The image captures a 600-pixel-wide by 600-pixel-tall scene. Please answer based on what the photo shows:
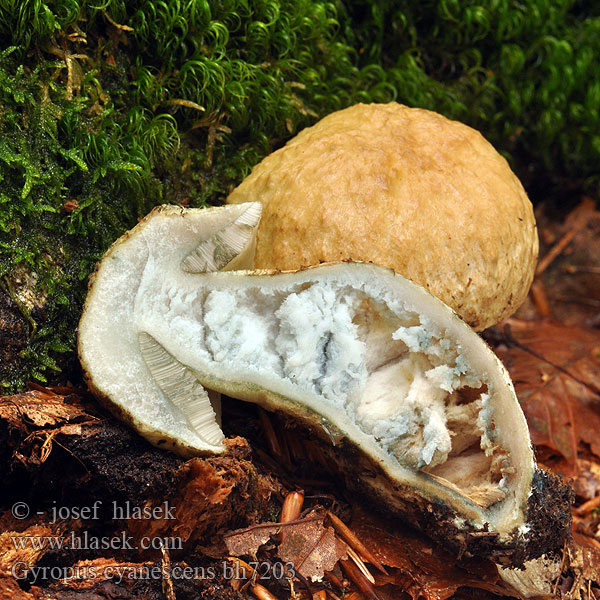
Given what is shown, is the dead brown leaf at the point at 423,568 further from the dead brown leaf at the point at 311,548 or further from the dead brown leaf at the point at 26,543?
the dead brown leaf at the point at 26,543

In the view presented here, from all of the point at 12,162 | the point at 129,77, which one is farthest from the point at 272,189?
the point at 12,162

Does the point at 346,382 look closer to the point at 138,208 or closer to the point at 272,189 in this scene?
the point at 272,189

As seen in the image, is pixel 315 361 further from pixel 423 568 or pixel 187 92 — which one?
pixel 187 92

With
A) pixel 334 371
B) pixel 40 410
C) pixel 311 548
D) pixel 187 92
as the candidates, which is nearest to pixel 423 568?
pixel 311 548

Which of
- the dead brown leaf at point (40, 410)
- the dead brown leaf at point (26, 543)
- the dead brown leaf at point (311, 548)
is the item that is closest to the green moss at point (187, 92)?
the dead brown leaf at point (40, 410)

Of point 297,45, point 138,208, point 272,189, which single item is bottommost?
point 138,208

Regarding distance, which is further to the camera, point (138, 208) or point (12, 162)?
point (138, 208)

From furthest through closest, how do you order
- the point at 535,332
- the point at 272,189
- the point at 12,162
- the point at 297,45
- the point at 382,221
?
the point at 535,332
the point at 297,45
the point at 272,189
the point at 382,221
the point at 12,162

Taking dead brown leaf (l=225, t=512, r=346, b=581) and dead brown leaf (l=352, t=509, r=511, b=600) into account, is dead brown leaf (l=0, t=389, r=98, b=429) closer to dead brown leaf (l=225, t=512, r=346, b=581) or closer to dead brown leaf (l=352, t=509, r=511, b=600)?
dead brown leaf (l=225, t=512, r=346, b=581)
